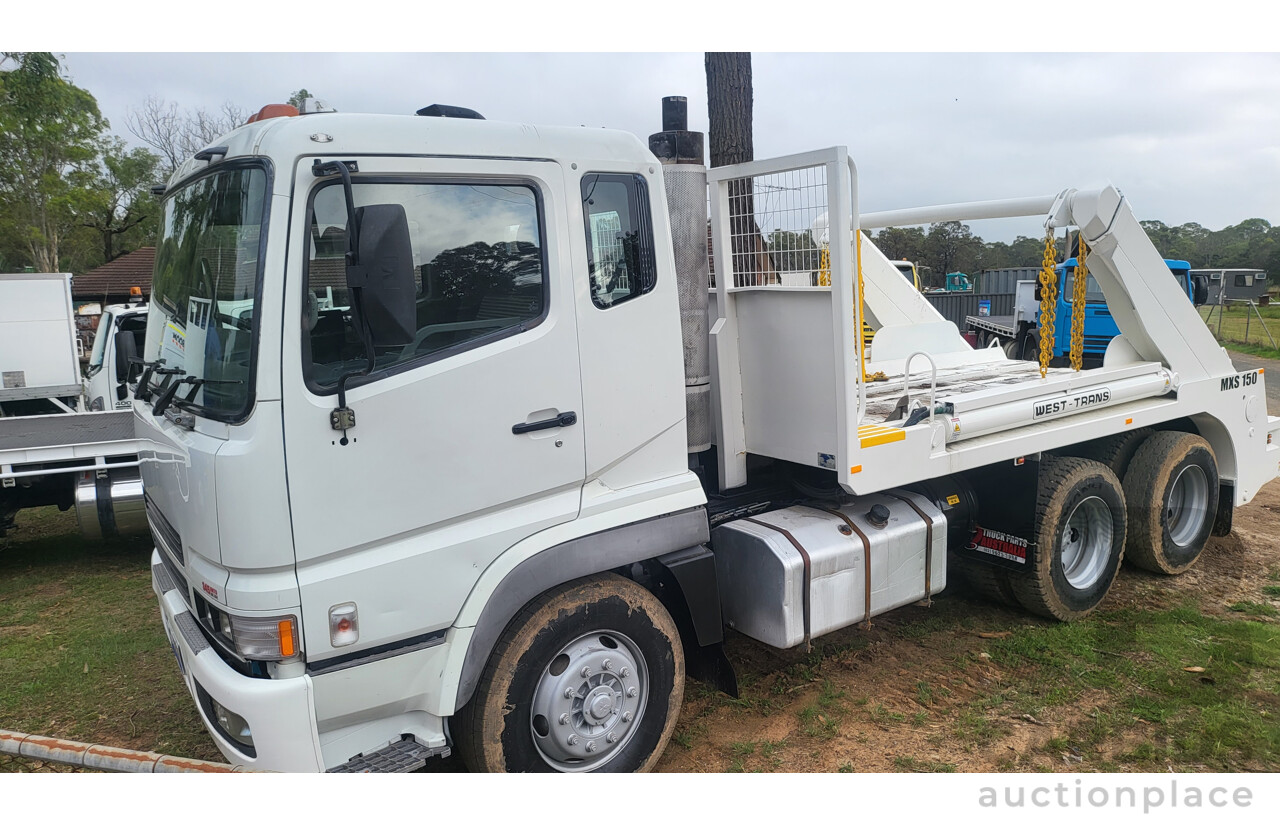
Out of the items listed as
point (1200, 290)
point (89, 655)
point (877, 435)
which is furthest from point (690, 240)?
point (1200, 290)

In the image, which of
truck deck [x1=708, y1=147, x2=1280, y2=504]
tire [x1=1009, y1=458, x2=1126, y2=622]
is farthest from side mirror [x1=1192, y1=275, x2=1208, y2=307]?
tire [x1=1009, y1=458, x2=1126, y2=622]

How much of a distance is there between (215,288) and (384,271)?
0.72m

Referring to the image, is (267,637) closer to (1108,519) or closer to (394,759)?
(394,759)

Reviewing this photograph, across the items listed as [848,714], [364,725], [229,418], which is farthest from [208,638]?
[848,714]

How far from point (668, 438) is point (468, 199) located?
3.97 feet

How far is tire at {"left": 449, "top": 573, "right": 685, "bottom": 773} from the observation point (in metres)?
3.03

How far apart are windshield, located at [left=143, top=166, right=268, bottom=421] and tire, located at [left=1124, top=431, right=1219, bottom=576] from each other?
17.6 feet

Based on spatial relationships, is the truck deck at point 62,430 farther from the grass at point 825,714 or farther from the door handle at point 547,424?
the grass at point 825,714

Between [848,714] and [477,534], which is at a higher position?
[477,534]

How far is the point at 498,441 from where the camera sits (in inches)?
115

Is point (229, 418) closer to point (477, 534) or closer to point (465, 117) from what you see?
point (477, 534)

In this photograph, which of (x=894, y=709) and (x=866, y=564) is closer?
(x=866, y=564)

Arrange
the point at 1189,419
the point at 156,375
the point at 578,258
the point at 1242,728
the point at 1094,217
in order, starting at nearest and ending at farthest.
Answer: the point at 578,258 < the point at 156,375 < the point at 1242,728 < the point at 1094,217 < the point at 1189,419

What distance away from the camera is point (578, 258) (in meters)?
3.05
